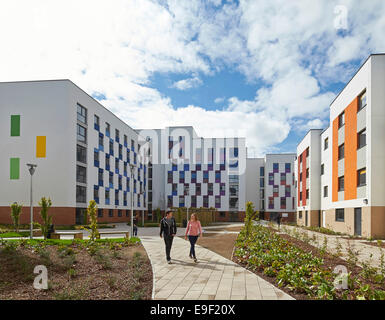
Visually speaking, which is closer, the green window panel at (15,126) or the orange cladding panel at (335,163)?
the orange cladding panel at (335,163)

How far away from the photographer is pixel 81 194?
3444cm

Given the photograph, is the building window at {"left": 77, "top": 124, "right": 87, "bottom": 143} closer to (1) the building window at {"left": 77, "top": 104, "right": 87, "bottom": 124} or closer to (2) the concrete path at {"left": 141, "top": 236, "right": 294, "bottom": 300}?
(1) the building window at {"left": 77, "top": 104, "right": 87, "bottom": 124}

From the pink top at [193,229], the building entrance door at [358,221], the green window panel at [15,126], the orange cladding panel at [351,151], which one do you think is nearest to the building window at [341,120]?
the orange cladding panel at [351,151]

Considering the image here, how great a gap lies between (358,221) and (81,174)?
28173 millimetres

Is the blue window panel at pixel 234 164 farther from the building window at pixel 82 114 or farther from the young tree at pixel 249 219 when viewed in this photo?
the young tree at pixel 249 219

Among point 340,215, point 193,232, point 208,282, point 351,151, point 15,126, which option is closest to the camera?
point 208,282

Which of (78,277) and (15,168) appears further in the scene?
(15,168)

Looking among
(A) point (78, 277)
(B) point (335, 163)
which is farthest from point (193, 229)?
(B) point (335, 163)

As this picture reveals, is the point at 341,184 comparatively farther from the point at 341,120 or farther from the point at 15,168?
the point at 15,168

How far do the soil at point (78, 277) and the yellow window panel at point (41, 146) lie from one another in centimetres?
2373

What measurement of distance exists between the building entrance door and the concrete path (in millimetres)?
15110

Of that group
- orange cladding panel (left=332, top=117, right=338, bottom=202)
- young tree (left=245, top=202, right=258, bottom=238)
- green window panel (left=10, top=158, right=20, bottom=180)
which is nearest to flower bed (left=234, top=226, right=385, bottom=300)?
young tree (left=245, top=202, right=258, bottom=238)

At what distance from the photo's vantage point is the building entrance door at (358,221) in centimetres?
2132
